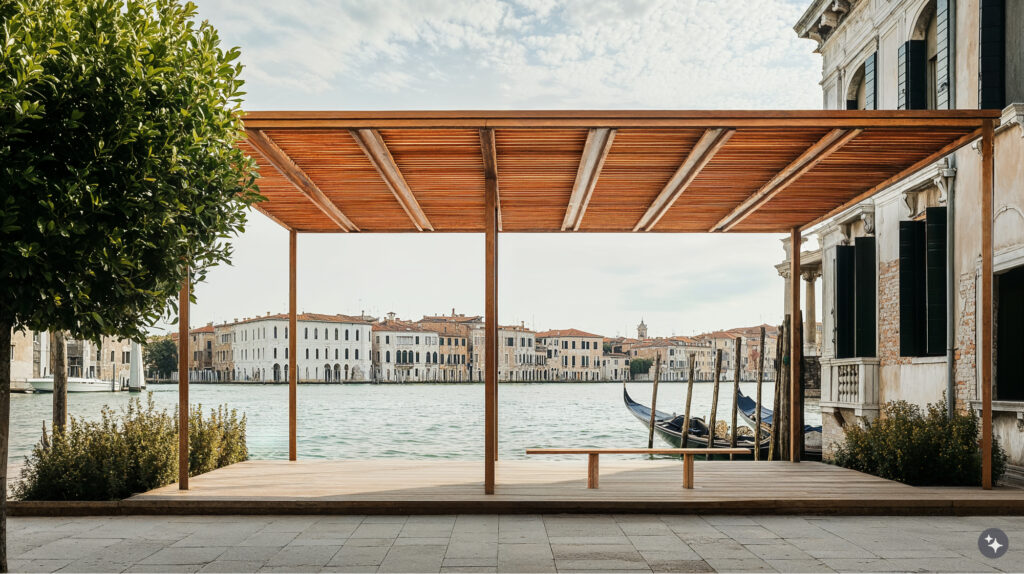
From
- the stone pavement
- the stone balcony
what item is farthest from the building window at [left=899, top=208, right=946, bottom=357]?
the stone pavement

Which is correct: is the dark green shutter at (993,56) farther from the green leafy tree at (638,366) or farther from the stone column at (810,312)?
the green leafy tree at (638,366)

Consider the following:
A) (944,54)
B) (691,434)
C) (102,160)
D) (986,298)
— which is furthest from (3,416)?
(691,434)

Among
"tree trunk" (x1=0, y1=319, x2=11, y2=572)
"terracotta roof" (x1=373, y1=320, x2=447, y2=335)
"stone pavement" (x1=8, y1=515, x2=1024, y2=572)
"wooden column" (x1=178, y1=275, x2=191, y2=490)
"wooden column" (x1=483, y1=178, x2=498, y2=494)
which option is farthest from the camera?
"terracotta roof" (x1=373, y1=320, x2=447, y2=335)

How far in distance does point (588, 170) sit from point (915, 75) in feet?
24.3

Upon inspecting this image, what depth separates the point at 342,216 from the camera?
10.3 m

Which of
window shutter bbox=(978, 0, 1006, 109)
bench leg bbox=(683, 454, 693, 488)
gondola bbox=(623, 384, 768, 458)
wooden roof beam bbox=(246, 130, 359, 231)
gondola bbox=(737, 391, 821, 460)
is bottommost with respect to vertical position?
gondola bbox=(623, 384, 768, 458)

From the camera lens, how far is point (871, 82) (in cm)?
1457

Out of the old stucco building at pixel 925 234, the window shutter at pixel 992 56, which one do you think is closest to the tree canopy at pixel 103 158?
the old stucco building at pixel 925 234

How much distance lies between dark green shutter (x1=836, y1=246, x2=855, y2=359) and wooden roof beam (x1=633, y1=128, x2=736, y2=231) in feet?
14.4

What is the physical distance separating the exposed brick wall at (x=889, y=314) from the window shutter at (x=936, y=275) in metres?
1.77

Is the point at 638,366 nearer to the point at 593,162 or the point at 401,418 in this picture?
the point at 401,418

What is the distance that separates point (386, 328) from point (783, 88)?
91.3 metres

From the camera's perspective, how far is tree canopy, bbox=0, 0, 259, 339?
4688 mm

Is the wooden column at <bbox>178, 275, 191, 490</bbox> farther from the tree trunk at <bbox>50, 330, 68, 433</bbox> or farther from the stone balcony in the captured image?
the stone balcony
